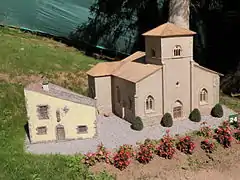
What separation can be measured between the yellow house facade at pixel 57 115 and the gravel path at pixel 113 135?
0.49 m

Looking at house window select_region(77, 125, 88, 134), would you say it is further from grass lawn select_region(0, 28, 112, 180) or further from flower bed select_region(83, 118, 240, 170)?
grass lawn select_region(0, 28, 112, 180)

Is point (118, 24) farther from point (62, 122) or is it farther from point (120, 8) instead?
point (62, 122)

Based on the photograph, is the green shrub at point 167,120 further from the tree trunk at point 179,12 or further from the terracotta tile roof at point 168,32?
the tree trunk at point 179,12

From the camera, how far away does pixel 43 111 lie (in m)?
24.2

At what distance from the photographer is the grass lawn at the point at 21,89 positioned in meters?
20.6

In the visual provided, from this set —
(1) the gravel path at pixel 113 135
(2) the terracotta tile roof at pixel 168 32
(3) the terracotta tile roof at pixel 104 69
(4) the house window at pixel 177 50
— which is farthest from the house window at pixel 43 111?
(4) the house window at pixel 177 50

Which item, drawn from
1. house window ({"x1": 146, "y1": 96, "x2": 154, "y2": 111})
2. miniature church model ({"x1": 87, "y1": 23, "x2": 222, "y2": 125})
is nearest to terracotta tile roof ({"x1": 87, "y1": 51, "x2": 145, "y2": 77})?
miniature church model ({"x1": 87, "y1": 23, "x2": 222, "y2": 125})

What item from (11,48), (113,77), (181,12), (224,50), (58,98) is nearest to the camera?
(58,98)

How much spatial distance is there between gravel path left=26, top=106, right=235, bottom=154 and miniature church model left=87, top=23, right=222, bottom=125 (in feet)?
2.39

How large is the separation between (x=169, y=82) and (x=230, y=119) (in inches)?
174

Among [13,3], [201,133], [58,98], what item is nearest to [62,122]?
[58,98]

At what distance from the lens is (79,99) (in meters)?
24.7

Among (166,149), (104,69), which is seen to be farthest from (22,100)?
(166,149)

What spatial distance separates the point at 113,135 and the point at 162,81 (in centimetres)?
448
